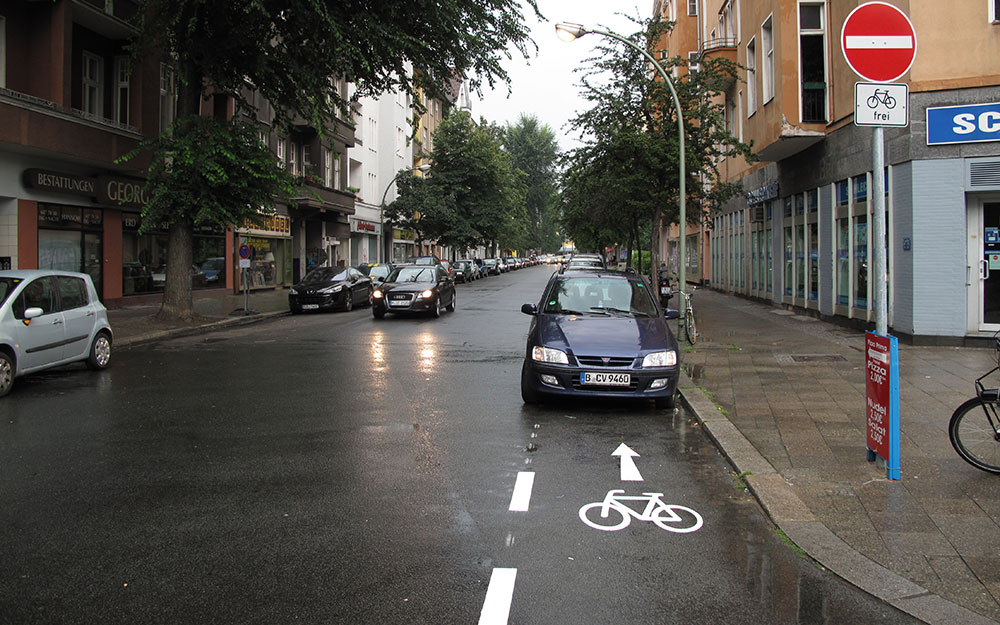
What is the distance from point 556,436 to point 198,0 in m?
12.8

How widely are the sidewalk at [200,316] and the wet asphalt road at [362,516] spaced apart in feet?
23.2

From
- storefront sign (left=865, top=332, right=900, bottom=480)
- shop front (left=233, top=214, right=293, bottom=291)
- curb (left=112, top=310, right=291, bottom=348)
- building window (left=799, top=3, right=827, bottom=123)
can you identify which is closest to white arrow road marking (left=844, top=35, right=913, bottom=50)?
storefront sign (left=865, top=332, right=900, bottom=480)

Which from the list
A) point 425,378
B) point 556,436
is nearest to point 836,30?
point 425,378

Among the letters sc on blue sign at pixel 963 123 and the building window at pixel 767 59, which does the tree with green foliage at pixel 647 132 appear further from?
the letters sc on blue sign at pixel 963 123

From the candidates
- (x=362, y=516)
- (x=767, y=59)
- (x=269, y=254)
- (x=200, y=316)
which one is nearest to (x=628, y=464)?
(x=362, y=516)

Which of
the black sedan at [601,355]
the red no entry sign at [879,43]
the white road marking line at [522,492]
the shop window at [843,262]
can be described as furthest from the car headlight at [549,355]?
the shop window at [843,262]

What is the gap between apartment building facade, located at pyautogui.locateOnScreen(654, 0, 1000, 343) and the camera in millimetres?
12766

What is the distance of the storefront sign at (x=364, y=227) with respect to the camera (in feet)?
150

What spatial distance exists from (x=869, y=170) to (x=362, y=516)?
13.4 metres

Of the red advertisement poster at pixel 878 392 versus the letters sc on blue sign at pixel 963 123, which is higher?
the letters sc on blue sign at pixel 963 123

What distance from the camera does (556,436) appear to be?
726 cm

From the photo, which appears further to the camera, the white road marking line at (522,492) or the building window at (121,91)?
the building window at (121,91)

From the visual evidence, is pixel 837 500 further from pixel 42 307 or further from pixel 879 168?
pixel 42 307

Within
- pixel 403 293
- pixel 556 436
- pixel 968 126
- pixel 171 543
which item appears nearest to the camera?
pixel 171 543
